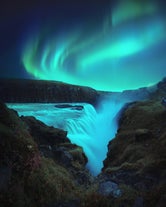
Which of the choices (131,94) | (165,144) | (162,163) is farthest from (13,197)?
(131,94)

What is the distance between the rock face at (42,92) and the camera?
4884 inches

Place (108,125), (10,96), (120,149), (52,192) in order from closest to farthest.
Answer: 1. (52,192)
2. (120,149)
3. (108,125)
4. (10,96)

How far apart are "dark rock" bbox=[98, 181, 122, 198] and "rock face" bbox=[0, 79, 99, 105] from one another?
4329 inches

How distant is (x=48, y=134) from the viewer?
91.8 feet

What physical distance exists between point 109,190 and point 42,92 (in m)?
133

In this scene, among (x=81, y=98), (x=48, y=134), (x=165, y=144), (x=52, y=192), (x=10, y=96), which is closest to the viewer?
(x=52, y=192)

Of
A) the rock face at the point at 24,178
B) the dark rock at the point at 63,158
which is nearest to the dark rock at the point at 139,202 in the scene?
the rock face at the point at 24,178

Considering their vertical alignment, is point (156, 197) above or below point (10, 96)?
below

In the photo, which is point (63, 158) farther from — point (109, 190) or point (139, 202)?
point (139, 202)

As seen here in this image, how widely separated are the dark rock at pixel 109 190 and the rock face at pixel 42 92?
361 feet

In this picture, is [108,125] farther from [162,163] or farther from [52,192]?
[52,192]

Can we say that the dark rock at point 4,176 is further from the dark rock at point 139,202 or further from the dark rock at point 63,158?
the dark rock at point 63,158

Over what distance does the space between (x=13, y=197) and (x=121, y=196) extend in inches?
155

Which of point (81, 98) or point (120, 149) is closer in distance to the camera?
point (120, 149)
